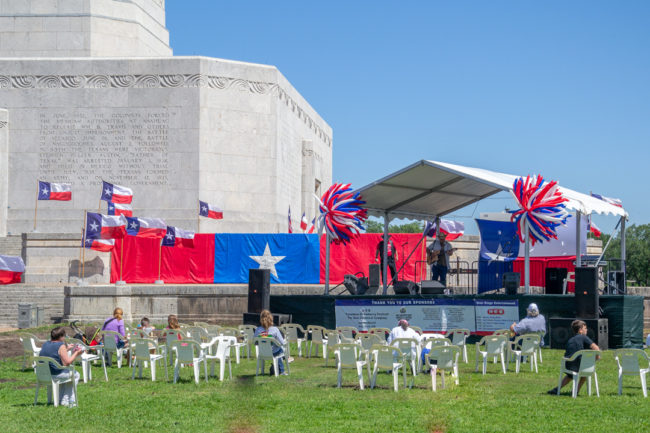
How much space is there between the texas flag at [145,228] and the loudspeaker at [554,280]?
15891mm

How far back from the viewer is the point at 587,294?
65.4 ft

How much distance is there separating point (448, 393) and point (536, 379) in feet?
8.63

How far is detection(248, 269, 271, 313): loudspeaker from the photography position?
77.6ft

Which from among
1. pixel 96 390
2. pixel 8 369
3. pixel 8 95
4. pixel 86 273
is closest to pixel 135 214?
pixel 86 273

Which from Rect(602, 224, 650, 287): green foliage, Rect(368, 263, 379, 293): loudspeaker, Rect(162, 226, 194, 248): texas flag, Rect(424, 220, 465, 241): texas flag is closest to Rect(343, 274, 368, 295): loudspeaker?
Rect(368, 263, 379, 293): loudspeaker

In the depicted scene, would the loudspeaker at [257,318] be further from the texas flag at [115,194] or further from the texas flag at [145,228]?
the texas flag at [115,194]

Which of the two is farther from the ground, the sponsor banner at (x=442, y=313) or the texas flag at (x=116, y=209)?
the texas flag at (x=116, y=209)

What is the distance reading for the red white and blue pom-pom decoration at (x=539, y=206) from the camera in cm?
2064

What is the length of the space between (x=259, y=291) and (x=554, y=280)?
826 cm

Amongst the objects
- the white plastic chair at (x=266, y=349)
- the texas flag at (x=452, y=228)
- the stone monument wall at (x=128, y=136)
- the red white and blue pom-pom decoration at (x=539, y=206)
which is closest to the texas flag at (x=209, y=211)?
the stone monument wall at (x=128, y=136)

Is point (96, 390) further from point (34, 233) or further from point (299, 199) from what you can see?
point (299, 199)

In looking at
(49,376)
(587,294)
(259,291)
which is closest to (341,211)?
(259,291)

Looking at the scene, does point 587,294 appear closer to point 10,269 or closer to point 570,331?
point 570,331

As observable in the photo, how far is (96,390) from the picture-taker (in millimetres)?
13805
